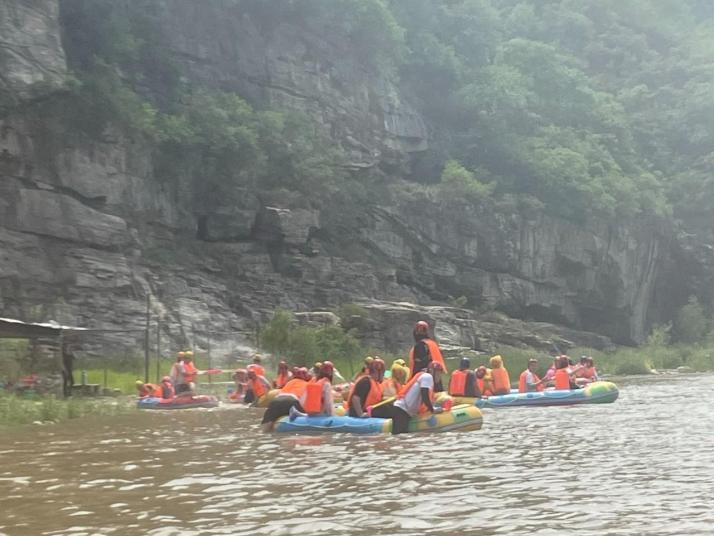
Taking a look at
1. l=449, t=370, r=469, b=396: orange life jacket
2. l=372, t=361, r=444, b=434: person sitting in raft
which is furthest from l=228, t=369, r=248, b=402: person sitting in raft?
l=372, t=361, r=444, b=434: person sitting in raft

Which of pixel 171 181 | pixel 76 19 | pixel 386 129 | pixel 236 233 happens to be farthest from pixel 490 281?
pixel 76 19

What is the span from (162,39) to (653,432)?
121 feet

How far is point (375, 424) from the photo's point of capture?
1252cm

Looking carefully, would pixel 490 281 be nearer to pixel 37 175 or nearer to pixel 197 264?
pixel 197 264

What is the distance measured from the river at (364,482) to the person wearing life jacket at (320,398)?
85 cm

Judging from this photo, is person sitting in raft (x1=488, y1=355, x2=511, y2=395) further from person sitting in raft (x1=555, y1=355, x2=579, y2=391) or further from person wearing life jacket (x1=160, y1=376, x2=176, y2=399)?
person wearing life jacket (x1=160, y1=376, x2=176, y2=399)

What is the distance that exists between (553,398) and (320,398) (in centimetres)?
749

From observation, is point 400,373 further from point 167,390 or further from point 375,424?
point 167,390

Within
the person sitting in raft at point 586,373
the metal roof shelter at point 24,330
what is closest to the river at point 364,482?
the metal roof shelter at point 24,330

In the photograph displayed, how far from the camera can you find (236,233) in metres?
40.3

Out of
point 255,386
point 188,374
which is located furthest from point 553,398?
point 188,374

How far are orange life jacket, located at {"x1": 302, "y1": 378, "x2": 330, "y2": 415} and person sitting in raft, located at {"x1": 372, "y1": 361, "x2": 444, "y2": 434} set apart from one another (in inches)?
35.7

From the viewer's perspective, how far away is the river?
6.00 meters

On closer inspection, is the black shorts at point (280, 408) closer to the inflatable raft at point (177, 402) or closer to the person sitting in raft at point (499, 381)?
the inflatable raft at point (177, 402)
